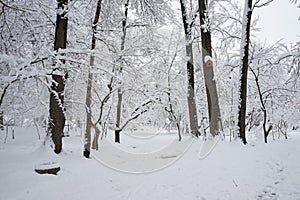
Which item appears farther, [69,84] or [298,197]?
[69,84]

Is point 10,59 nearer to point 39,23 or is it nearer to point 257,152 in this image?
point 39,23

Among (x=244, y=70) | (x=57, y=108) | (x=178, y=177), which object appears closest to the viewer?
(x=178, y=177)

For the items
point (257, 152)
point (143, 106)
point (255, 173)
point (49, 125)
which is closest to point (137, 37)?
point (143, 106)

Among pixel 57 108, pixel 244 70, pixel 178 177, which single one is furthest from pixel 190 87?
pixel 57 108

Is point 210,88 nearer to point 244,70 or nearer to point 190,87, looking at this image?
point 244,70

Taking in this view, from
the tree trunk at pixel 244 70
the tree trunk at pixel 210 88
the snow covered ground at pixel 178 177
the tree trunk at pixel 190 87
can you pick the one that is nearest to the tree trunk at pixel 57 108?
the snow covered ground at pixel 178 177

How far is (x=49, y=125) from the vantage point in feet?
20.8

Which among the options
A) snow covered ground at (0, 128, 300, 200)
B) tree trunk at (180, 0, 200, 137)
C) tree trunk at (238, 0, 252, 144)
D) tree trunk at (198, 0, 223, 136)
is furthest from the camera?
tree trunk at (180, 0, 200, 137)

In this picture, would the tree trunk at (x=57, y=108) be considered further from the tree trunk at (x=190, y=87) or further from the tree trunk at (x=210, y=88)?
the tree trunk at (x=190, y=87)

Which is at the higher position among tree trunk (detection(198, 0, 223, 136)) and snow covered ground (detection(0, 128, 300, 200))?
tree trunk (detection(198, 0, 223, 136))

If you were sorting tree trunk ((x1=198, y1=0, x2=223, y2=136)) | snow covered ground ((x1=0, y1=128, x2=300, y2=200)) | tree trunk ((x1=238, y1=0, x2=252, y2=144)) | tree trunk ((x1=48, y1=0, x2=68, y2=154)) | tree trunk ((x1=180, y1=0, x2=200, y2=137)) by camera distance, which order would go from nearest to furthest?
snow covered ground ((x1=0, y1=128, x2=300, y2=200))
tree trunk ((x1=48, y1=0, x2=68, y2=154))
tree trunk ((x1=238, y1=0, x2=252, y2=144))
tree trunk ((x1=198, y1=0, x2=223, y2=136))
tree trunk ((x1=180, y1=0, x2=200, y2=137))

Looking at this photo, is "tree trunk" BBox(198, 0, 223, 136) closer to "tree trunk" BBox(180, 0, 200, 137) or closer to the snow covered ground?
the snow covered ground

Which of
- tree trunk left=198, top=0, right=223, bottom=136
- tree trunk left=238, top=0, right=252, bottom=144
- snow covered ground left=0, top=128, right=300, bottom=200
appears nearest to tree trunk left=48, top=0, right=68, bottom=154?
snow covered ground left=0, top=128, right=300, bottom=200

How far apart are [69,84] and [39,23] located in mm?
2493
